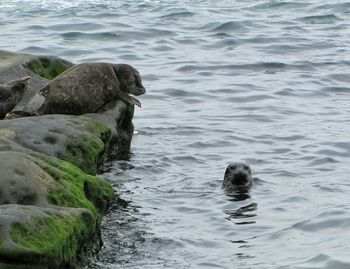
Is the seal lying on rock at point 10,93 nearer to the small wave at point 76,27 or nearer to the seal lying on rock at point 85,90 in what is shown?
the seal lying on rock at point 85,90

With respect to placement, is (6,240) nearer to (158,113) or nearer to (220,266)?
(220,266)

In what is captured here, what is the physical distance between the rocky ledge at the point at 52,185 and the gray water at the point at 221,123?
47 centimetres

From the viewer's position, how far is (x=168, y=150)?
1248cm

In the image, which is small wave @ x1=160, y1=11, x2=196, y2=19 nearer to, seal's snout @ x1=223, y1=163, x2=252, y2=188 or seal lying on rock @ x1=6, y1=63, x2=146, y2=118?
seal lying on rock @ x1=6, y1=63, x2=146, y2=118

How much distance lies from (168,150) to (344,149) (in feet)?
7.77

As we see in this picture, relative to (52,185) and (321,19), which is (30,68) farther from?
(321,19)

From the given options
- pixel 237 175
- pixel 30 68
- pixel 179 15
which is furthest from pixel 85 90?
pixel 179 15

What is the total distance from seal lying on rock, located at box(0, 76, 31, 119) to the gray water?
1388 mm

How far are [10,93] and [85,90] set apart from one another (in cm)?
99

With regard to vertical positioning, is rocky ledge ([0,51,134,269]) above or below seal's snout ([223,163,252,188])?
above

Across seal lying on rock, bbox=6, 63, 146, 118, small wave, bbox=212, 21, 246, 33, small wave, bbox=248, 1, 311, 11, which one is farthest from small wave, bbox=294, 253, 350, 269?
small wave, bbox=248, 1, 311, 11

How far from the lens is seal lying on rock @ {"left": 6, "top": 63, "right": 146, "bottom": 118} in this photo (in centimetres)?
1134

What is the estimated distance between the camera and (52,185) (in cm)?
781

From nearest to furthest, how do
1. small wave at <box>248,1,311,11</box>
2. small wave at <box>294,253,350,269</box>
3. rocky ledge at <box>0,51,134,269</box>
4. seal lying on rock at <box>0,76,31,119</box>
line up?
1. rocky ledge at <box>0,51,134,269</box>
2. small wave at <box>294,253,350,269</box>
3. seal lying on rock at <box>0,76,31,119</box>
4. small wave at <box>248,1,311,11</box>
